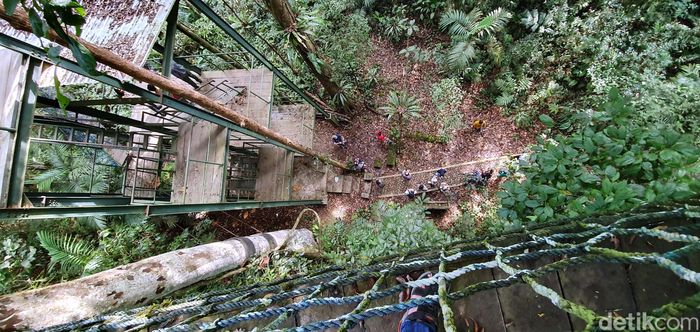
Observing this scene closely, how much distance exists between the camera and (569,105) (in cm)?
644

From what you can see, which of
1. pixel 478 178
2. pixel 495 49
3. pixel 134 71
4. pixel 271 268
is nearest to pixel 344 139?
pixel 478 178

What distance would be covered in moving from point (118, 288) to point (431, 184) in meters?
5.64

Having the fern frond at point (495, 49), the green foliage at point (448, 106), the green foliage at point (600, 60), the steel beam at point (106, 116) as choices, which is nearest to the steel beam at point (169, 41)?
the steel beam at point (106, 116)

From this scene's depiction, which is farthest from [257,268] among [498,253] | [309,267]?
[498,253]

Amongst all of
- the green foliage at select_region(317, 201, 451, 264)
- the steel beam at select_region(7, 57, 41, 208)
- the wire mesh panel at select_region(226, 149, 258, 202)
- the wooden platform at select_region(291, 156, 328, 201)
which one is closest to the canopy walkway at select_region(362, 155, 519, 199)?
the green foliage at select_region(317, 201, 451, 264)

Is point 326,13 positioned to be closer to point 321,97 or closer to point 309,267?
point 321,97

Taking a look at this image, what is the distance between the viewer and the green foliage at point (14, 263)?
4126 mm

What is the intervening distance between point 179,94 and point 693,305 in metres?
3.22

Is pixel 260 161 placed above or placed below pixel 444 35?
below

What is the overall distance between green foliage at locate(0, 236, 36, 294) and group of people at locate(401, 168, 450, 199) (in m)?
6.46

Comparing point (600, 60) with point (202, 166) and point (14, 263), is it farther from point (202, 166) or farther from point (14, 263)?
point (14, 263)

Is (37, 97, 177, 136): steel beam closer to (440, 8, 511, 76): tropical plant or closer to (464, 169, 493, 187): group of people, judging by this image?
(464, 169, 493, 187): group of people

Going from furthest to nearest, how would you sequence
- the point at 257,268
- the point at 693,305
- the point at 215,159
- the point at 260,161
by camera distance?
1. the point at 260,161
2. the point at 257,268
3. the point at 215,159
4. the point at 693,305

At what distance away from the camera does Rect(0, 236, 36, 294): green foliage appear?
4126 millimetres
